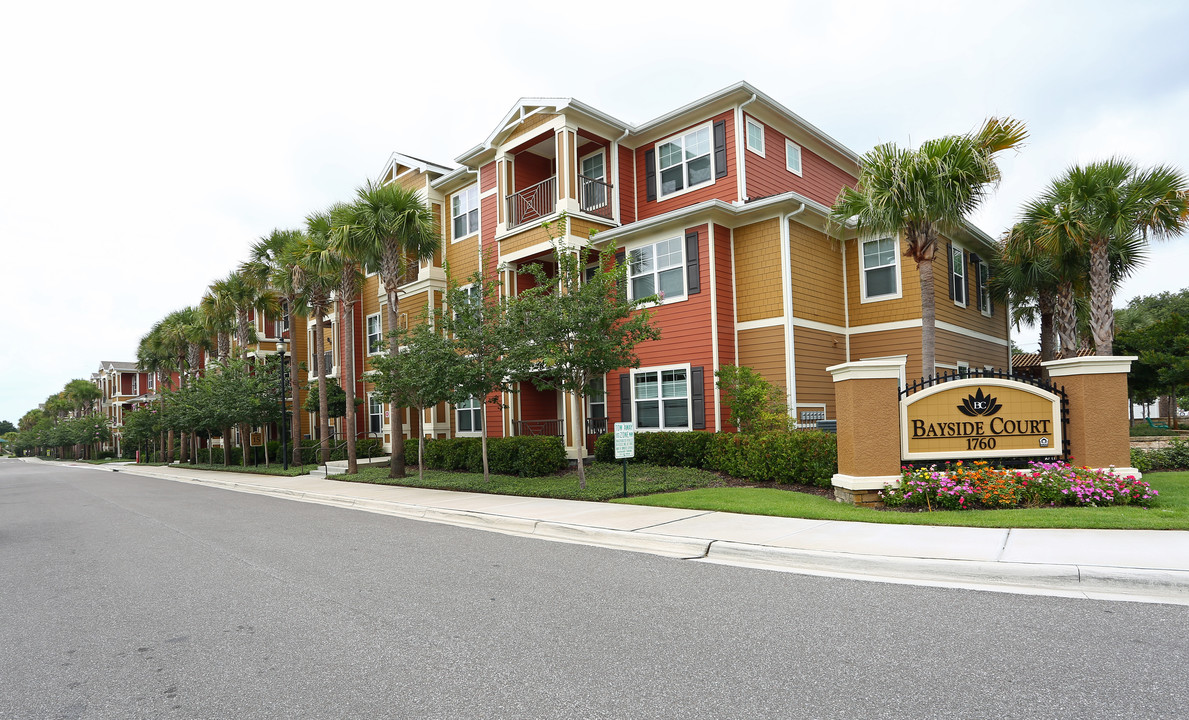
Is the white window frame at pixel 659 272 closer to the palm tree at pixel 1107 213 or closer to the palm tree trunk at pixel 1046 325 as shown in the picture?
the palm tree at pixel 1107 213

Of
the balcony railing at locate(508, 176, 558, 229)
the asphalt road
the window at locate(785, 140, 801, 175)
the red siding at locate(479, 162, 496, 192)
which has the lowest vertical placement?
the asphalt road

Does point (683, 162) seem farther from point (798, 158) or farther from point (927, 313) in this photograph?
point (927, 313)

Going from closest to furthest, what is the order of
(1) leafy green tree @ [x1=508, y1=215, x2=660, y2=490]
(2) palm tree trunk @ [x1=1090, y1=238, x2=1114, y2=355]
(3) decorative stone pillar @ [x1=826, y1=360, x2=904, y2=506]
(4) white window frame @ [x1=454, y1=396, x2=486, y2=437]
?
1. (3) decorative stone pillar @ [x1=826, y1=360, x2=904, y2=506]
2. (1) leafy green tree @ [x1=508, y1=215, x2=660, y2=490]
3. (2) palm tree trunk @ [x1=1090, y1=238, x2=1114, y2=355]
4. (4) white window frame @ [x1=454, y1=396, x2=486, y2=437]

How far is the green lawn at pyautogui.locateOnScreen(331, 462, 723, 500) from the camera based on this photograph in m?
13.9

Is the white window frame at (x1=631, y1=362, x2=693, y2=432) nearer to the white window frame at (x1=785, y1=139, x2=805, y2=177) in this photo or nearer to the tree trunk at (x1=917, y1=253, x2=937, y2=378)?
the tree trunk at (x1=917, y1=253, x2=937, y2=378)

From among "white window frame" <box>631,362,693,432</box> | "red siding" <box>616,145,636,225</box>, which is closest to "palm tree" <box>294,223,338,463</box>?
"red siding" <box>616,145,636,225</box>

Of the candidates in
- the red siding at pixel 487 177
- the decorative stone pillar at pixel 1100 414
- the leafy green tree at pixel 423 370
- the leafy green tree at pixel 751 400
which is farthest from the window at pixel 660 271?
the decorative stone pillar at pixel 1100 414

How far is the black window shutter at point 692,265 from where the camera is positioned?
17828mm

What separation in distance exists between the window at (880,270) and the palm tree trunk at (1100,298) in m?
4.44

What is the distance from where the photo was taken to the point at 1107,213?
47.4ft

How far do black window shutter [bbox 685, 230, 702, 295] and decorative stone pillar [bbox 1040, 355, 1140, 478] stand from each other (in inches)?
342

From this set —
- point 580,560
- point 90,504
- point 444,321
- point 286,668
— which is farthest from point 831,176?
point 90,504

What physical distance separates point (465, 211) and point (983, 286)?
704 inches

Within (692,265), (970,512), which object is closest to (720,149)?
(692,265)
